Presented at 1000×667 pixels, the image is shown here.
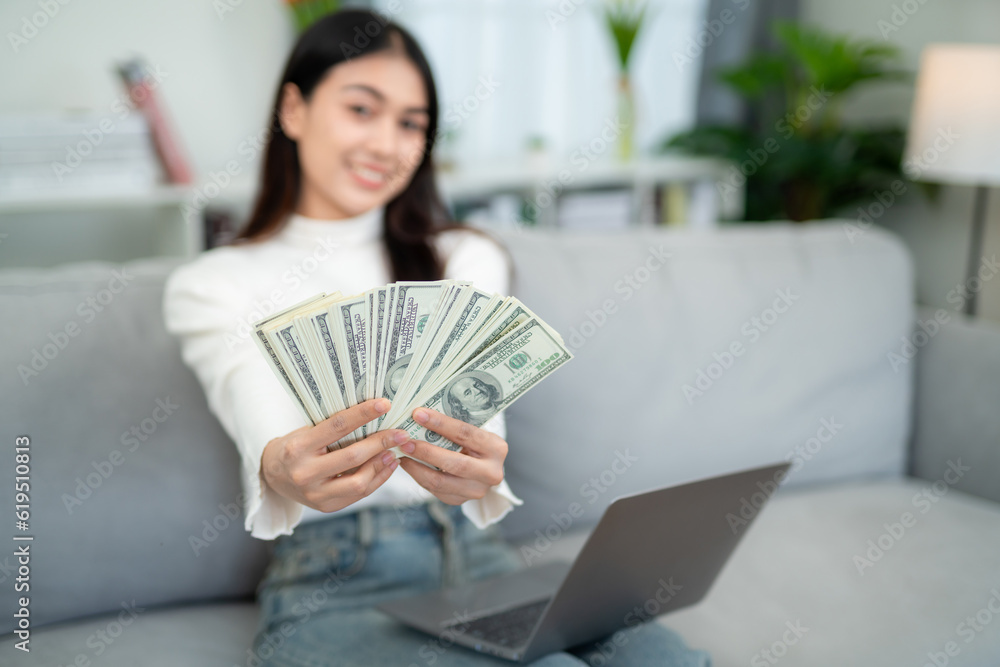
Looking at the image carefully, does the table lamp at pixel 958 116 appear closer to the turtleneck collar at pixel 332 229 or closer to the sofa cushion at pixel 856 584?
the sofa cushion at pixel 856 584

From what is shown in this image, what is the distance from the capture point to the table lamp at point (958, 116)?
2216 mm

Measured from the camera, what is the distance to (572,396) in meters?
1.58

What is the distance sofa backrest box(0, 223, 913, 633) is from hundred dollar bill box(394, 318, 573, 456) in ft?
1.76

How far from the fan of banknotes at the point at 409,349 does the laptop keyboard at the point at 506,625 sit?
0.31 meters

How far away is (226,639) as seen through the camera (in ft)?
4.32

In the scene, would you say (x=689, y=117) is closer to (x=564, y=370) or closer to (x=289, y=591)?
(x=564, y=370)

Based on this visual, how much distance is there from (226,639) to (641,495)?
0.68m
